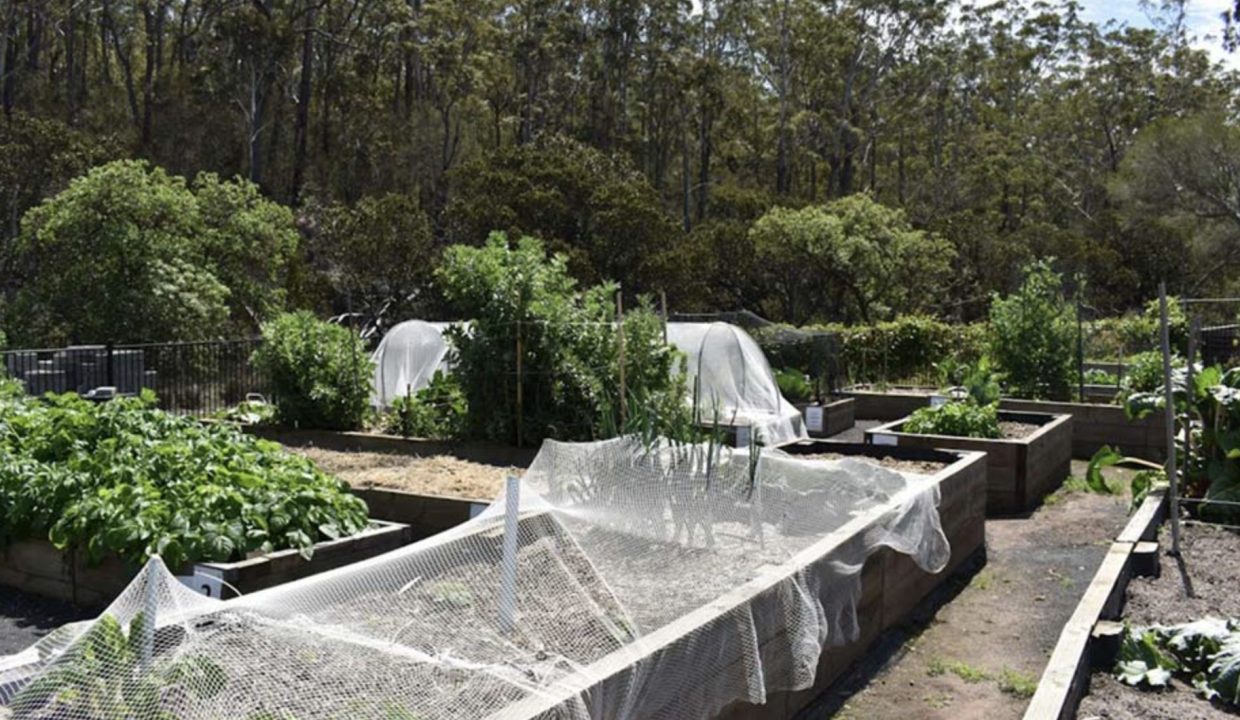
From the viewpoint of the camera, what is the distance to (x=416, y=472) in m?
9.77

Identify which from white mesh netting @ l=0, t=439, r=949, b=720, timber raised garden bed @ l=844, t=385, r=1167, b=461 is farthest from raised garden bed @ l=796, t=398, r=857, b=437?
white mesh netting @ l=0, t=439, r=949, b=720

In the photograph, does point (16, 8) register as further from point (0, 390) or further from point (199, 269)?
point (0, 390)

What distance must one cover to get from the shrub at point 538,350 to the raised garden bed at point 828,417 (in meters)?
3.38

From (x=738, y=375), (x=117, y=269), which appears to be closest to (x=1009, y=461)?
(x=738, y=375)

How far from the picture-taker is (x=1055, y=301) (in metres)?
15.2

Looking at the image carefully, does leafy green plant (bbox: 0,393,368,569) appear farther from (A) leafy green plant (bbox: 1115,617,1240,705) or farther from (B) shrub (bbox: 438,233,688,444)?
(B) shrub (bbox: 438,233,688,444)

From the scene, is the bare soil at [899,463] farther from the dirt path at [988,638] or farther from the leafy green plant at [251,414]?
the leafy green plant at [251,414]

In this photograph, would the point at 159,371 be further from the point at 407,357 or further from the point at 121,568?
the point at 121,568

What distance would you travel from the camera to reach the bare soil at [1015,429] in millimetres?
11078

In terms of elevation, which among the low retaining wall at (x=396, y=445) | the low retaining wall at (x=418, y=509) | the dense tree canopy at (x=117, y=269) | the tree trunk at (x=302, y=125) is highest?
the tree trunk at (x=302, y=125)

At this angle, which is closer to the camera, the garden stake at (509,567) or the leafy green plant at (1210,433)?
the garden stake at (509,567)

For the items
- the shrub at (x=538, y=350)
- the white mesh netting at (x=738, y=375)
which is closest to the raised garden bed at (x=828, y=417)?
the white mesh netting at (x=738, y=375)

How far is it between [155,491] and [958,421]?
739 cm

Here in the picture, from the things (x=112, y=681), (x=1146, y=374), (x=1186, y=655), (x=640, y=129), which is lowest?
(x=1186, y=655)
